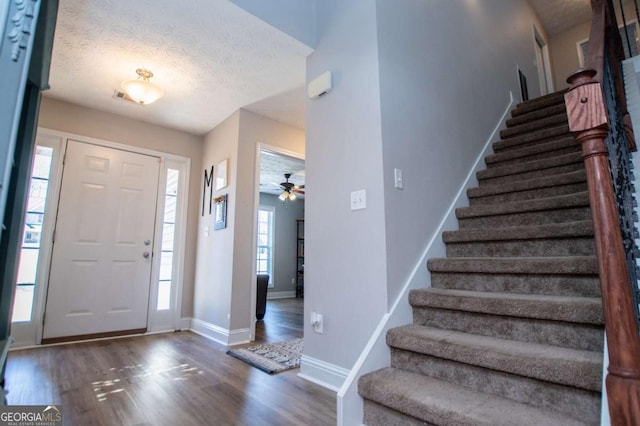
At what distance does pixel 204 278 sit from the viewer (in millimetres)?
4070

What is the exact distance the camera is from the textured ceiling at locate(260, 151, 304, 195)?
595 centimetres

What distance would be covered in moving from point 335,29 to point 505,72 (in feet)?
9.03

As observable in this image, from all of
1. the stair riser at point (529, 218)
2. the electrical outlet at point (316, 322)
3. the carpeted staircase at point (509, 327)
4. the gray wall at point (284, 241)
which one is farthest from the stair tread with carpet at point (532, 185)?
the gray wall at point (284, 241)

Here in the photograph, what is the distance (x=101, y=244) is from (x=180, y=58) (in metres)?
2.27

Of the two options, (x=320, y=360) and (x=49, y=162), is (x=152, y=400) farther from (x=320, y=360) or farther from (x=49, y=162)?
(x=49, y=162)

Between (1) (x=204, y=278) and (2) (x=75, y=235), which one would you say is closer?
(2) (x=75, y=235)

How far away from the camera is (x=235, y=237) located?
11.8ft

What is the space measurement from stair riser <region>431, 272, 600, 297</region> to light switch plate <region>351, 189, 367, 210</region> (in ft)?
2.30

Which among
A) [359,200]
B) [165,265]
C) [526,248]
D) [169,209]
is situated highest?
[169,209]

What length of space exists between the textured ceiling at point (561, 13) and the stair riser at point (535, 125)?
344 centimetres

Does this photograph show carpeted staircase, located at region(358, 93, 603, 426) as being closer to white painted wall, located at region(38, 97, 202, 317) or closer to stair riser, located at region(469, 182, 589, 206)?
stair riser, located at region(469, 182, 589, 206)

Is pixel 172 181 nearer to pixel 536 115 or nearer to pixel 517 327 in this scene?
pixel 517 327

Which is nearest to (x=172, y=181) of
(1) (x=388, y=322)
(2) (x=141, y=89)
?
(2) (x=141, y=89)

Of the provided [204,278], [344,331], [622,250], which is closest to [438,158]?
[344,331]
